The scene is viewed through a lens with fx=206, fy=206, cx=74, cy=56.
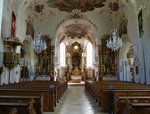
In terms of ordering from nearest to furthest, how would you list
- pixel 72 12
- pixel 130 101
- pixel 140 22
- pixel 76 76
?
pixel 130 101 → pixel 140 22 → pixel 72 12 → pixel 76 76

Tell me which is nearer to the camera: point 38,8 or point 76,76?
point 38,8

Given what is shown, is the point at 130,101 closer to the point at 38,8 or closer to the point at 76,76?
the point at 38,8

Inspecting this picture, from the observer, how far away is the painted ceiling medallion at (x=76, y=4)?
17500mm

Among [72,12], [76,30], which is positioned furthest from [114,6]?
[76,30]

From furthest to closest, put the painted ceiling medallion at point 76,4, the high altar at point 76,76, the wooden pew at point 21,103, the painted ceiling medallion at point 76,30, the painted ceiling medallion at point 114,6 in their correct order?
1. the high altar at point 76,76
2. the painted ceiling medallion at point 76,30
3. the painted ceiling medallion at point 76,4
4. the painted ceiling medallion at point 114,6
5. the wooden pew at point 21,103

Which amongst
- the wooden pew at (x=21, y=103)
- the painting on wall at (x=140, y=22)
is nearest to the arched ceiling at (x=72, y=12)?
the painting on wall at (x=140, y=22)

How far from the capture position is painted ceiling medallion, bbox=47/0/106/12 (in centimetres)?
1750

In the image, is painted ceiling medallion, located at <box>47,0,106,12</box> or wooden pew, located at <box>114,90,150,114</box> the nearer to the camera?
wooden pew, located at <box>114,90,150,114</box>

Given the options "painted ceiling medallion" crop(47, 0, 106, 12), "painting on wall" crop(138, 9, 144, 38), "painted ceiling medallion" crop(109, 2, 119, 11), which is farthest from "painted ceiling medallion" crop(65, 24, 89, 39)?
"painting on wall" crop(138, 9, 144, 38)

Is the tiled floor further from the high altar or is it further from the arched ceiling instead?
the high altar

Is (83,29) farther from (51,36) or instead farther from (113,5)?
(113,5)

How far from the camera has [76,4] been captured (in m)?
18.1

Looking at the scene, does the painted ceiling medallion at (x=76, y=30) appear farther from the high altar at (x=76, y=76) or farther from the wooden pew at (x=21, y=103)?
the wooden pew at (x=21, y=103)

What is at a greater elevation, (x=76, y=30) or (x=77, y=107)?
(x=76, y=30)
